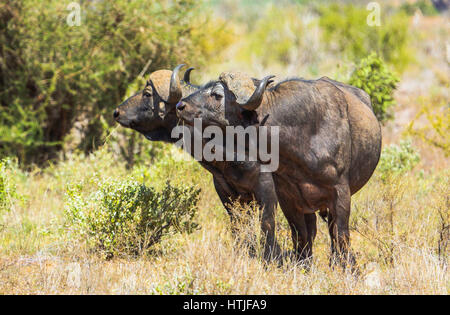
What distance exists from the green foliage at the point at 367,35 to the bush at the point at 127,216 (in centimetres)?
1654

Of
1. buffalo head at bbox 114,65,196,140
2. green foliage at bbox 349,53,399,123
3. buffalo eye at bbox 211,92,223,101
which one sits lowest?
buffalo eye at bbox 211,92,223,101

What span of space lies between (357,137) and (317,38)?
21.3 m

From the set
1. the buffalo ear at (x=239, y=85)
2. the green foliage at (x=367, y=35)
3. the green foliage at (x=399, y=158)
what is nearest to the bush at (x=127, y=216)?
the buffalo ear at (x=239, y=85)

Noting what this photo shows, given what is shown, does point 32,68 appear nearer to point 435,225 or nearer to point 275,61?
point 435,225

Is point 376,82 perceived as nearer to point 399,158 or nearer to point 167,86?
point 399,158

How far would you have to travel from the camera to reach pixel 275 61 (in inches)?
1089

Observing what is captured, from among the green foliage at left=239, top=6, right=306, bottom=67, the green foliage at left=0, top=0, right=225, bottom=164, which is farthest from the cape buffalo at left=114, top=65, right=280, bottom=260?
the green foliage at left=239, top=6, right=306, bottom=67

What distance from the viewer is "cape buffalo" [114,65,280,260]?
6484 millimetres

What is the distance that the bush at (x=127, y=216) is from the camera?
22.2 ft

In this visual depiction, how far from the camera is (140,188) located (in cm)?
707

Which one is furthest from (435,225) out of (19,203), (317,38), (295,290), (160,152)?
(317,38)

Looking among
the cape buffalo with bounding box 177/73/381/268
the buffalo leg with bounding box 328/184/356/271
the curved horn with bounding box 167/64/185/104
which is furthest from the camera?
the curved horn with bounding box 167/64/185/104

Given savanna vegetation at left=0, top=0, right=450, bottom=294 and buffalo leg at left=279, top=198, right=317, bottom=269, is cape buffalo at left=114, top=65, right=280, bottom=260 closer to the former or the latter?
buffalo leg at left=279, top=198, right=317, bottom=269

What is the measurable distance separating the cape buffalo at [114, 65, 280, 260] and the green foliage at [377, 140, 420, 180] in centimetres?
397
